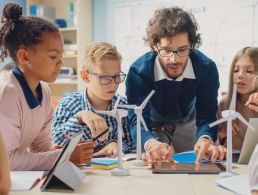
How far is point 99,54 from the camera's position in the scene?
176 centimetres

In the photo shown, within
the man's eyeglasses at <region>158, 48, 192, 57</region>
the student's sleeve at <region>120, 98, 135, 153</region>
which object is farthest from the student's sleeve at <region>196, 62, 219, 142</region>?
the student's sleeve at <region>120, 98, 135, 153</region>

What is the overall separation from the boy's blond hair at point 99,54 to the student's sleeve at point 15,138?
627 millimetres

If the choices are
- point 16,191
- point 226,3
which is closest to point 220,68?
point 226,3

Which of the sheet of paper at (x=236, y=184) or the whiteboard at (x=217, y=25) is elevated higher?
the whiteboard at (x=217, y=25)

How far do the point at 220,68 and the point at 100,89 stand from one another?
1.90 m

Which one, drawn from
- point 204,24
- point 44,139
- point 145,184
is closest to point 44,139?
point 44,139

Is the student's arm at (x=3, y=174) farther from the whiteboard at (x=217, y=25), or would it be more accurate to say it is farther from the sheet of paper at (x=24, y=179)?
the whiteboard at (x=217, y=25)

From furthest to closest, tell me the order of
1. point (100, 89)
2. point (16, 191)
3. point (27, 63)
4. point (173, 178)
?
1. point (100, 89)
2. point (27, 63)
3. point (173, 178)
4. point (16, 191)

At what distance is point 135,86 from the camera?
63.2 inches

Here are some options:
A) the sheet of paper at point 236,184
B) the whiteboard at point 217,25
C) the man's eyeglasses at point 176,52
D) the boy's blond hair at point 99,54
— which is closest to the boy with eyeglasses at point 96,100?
the boy's blond hair at point 99,54

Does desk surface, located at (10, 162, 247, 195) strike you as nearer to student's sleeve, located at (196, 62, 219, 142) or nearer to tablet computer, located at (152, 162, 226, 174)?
tablet computer, located at (152, 162, 226, 174)

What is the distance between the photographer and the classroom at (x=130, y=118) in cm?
106

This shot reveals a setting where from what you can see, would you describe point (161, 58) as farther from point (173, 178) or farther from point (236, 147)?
point (173, 178)

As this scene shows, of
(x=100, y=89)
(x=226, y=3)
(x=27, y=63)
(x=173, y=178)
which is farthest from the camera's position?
(x=226, y=3)
